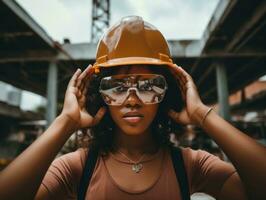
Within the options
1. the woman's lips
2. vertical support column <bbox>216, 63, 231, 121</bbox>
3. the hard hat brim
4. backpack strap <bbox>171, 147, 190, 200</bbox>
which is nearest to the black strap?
backpack strap <bbox>171, 147, 190, 200</bbox>

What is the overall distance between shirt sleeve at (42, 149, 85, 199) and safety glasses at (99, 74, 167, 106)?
41 cm

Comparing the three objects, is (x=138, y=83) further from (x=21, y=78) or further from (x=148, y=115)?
(x=21, y=78)

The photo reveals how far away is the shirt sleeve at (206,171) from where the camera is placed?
6.00 feet

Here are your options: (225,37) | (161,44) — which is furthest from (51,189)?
(225,37)

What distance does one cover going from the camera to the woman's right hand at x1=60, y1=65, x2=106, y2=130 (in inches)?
75.1

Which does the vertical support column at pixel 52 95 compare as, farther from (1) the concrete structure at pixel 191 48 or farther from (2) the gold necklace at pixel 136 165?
(2) the gold necklace at pixel 136 165

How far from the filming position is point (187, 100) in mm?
2006

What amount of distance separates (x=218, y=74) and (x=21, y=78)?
797cm

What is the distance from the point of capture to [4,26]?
8289 mm

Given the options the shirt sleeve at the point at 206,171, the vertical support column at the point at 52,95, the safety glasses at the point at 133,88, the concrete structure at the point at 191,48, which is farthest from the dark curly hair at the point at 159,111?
the vertical support column at the point at 52,95

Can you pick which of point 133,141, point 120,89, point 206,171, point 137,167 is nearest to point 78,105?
point 120,89

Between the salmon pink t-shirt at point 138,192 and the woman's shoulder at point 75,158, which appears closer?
the salmon pink t-shirt at point 138,192

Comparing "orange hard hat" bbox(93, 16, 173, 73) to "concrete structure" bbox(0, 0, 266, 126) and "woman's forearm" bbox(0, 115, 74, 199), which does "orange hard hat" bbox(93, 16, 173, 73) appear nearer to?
"woman's forearm" bbox(0, 115, 74, 199)

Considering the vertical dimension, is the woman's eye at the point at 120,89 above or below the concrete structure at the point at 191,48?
below
